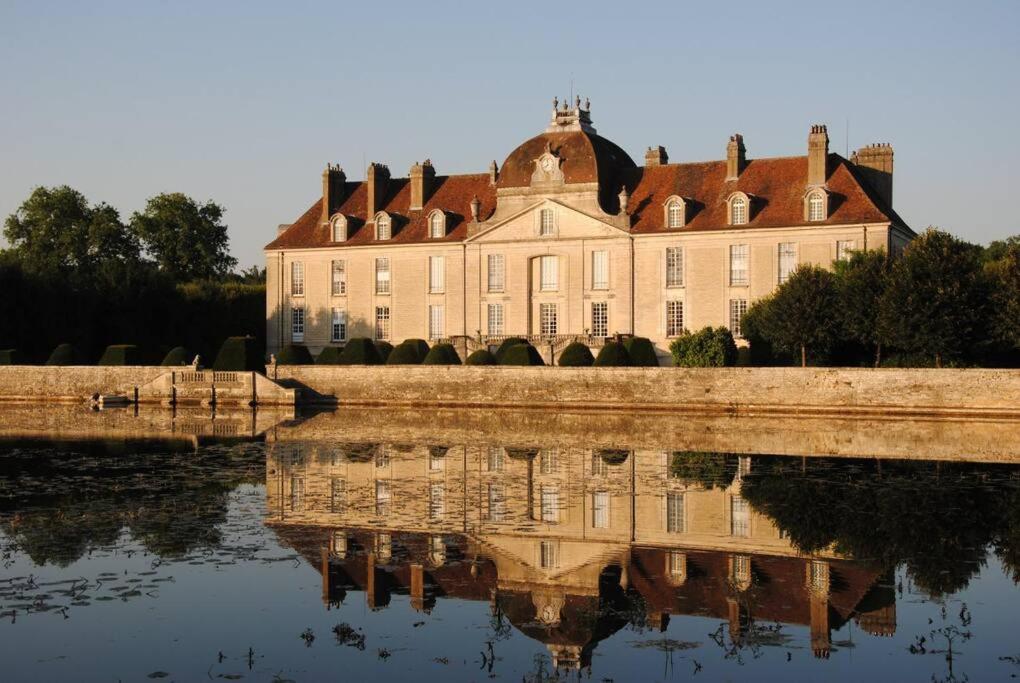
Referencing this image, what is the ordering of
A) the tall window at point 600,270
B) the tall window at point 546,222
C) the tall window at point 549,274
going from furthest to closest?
the tall window at point 549,274, the tall window at point 546,222, the tall window at point 600,270

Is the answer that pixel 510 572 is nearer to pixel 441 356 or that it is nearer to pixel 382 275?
pixel 441 356

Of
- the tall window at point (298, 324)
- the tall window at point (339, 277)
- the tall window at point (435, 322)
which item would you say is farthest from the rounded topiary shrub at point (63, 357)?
the tall window at point (435, 322)

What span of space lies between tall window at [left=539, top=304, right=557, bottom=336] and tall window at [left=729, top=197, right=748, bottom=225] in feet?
24.1

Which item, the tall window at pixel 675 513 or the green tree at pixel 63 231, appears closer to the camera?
the tall window at pixel 675 513

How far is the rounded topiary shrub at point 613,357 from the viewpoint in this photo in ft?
124

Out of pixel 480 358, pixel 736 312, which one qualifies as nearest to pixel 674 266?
pixel 736 312

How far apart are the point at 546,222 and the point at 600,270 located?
8.93 feet

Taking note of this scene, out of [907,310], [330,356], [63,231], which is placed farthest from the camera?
[63,231]

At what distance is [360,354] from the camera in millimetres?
41719

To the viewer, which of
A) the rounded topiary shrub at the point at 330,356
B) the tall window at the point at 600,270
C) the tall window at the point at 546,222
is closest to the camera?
the rounded topiary shrub at the point at 330,356

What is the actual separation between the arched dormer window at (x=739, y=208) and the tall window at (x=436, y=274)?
11.2m

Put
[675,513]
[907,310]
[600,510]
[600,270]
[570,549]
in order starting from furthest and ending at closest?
[600,270] < [907,310] < [600,510] < [675,513] < [570,549]

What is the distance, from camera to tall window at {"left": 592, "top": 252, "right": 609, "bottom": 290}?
45.4 metres

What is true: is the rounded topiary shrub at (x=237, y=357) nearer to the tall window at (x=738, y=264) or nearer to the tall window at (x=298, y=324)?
the tall window at (x=298, y=324)
